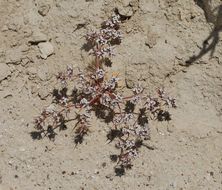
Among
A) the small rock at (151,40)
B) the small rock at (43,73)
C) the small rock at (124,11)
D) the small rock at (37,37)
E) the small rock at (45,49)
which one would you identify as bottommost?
the small rock at (43,73)

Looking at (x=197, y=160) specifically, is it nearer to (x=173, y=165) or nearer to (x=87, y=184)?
(x=173, y=165)

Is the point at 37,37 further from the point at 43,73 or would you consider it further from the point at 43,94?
the point at 43,94

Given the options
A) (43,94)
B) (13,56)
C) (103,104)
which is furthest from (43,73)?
(103,104)

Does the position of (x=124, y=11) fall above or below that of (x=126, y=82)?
above

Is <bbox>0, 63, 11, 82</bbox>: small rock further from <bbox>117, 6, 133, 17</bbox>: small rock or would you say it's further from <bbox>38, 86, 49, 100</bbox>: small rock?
<bbox>117, 6, 133, 17</bbox>: small rock

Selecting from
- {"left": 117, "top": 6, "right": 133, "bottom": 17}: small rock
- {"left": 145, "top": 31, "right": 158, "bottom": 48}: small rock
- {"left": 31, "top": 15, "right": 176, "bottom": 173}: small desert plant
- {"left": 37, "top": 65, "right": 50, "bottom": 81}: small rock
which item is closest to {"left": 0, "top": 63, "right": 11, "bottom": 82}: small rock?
{"left": 37, "top": 65, "right": 50, "bottom": 81}: small rock

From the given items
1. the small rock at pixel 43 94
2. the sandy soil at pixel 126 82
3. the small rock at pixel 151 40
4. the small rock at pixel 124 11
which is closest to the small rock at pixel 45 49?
the sandy soil at pixel 126 82

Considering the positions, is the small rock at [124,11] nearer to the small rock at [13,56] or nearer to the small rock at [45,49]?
the small rock at [45,49]
